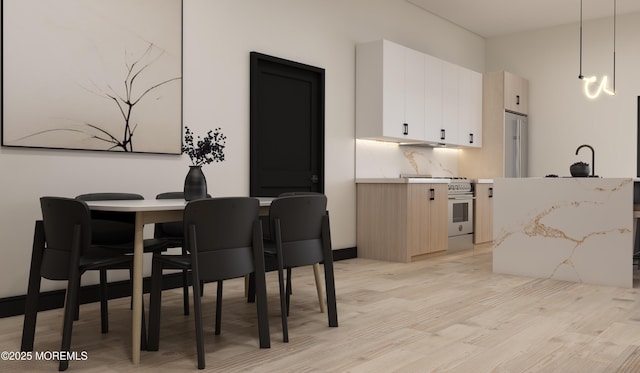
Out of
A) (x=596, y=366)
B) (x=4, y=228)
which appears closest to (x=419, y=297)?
(x=596, y=366)

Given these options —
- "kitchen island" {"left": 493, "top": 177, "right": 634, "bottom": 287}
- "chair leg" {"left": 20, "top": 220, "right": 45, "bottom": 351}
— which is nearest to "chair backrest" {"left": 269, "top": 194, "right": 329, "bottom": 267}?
"chair leg" {"left": 20, "top": 220, "right": 45, "bottom": 351}

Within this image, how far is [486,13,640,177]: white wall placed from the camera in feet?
23.9

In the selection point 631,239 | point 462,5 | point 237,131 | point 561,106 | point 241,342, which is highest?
point 462,5

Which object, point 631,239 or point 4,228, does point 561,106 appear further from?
point 4,228

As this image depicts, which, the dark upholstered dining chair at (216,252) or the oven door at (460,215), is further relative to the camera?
the oven door at (460,215)

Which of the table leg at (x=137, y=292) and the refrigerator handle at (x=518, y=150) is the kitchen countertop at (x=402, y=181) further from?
the table leg at (x=137, y=292)

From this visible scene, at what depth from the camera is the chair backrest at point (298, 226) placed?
290cm

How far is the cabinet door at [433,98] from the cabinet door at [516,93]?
4.48 ft

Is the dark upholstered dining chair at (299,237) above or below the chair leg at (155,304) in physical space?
above

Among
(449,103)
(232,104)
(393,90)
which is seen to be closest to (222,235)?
(232,104)

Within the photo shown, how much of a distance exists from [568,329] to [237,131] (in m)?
2.95

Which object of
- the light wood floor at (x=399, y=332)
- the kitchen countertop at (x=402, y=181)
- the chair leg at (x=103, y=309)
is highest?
the kitchen countertop at (x=402, y=181)

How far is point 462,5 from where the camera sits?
691 cm

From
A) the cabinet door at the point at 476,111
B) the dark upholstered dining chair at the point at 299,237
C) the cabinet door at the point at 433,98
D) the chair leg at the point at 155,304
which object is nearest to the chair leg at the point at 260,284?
the dark upholstered dining chair at the point at 299,237
